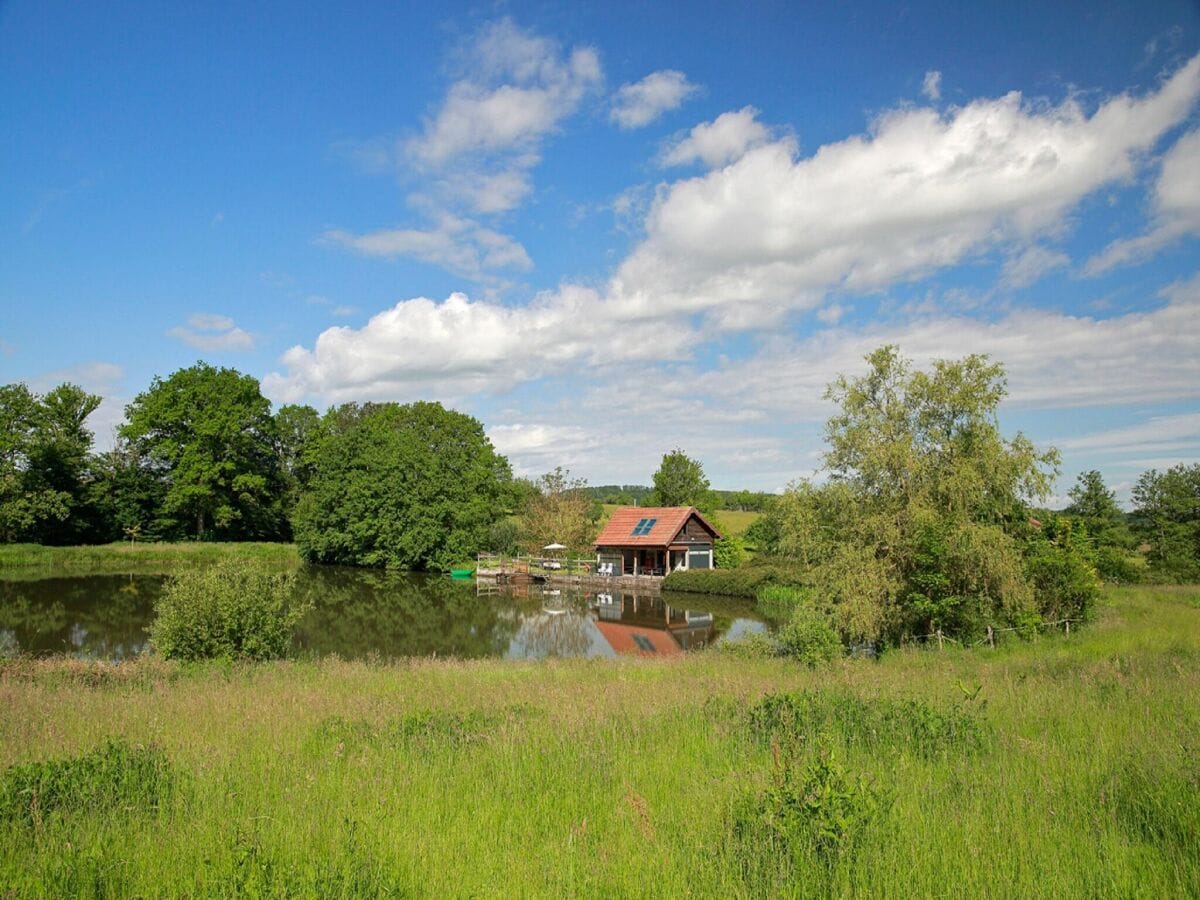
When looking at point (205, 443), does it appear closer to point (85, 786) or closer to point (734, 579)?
point (734, 579)

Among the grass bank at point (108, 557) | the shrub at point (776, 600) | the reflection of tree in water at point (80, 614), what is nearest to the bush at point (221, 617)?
the reflection of tree in water at point (80, 614)

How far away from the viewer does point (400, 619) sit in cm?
3161

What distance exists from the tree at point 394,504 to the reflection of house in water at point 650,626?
61.6 feet

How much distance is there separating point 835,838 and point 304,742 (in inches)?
207

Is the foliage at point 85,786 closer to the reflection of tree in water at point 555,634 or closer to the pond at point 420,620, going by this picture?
the pond at point 420,620

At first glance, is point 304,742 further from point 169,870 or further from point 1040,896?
point 1040,896

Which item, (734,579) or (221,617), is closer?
(221,617)

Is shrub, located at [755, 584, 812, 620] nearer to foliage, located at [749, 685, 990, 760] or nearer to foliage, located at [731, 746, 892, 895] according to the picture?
foliage, located at [749, 685, 990, 760]

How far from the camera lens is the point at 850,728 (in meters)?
7.04

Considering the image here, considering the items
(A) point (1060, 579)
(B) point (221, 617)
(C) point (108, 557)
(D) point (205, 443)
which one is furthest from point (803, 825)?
(D) point (205, 443)

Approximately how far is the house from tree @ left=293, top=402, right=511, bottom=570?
A: 1218 centimetres

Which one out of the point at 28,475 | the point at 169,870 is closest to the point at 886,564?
the point at 169,870

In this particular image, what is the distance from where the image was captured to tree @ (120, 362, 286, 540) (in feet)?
A: 186

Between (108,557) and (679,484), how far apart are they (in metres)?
44.9
